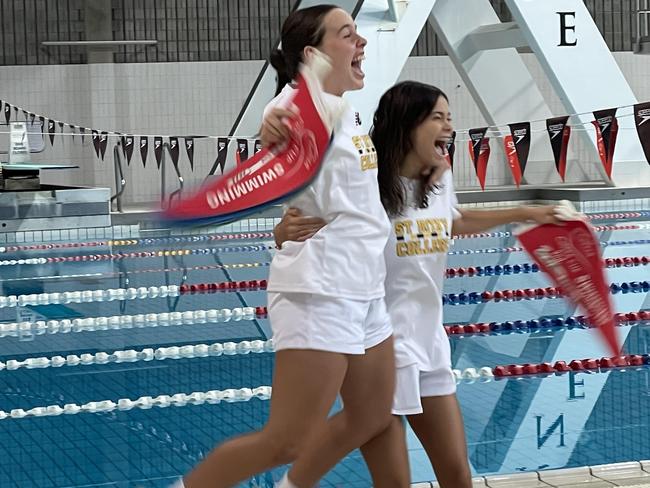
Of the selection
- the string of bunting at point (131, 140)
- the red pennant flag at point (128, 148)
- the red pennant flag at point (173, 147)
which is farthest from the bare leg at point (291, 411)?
the red pennant flag at point (128, 148)

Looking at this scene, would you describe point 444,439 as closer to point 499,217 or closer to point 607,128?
point 499,217

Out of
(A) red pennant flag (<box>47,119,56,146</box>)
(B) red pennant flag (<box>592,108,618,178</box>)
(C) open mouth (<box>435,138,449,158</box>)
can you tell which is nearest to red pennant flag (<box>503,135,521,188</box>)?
(B) red pennant flag (<box>592,108,618,178</box>)

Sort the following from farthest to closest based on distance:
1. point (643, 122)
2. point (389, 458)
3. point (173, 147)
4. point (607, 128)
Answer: point (173, 147) < point (607, 128) < point (643, 122) < point (389, 458)

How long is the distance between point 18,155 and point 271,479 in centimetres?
1177

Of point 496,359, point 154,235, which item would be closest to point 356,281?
point 496,359

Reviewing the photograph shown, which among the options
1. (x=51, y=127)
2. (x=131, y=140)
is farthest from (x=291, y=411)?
(x=51, y=127)

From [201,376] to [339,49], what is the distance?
3353 millimetres

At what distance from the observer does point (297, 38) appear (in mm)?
2666

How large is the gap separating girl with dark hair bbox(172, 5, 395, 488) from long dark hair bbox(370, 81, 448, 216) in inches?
10.1

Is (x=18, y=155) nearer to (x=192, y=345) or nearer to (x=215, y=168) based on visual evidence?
(x=215, y=168)

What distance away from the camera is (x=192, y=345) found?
21.6ft

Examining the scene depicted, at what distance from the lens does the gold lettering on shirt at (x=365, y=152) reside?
2.61 meters

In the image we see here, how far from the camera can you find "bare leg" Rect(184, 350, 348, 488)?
254 cm

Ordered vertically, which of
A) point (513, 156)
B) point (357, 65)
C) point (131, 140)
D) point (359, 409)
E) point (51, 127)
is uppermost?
point (51, 127)
